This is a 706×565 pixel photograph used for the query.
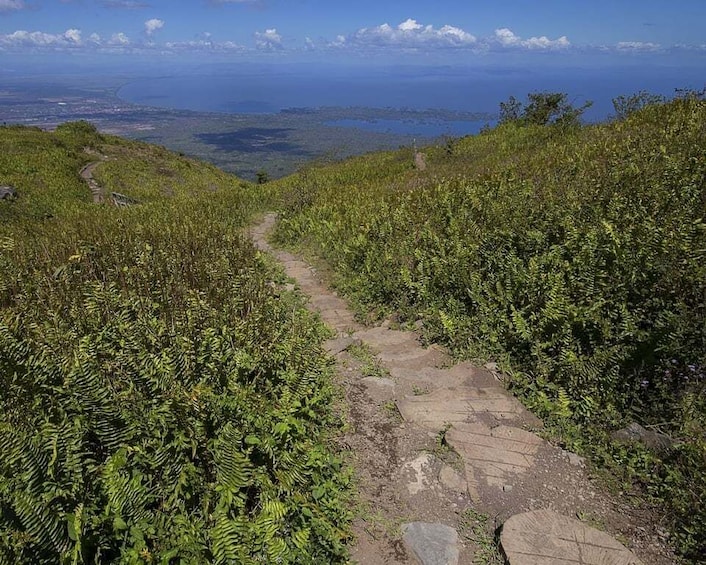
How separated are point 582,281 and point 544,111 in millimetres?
19879

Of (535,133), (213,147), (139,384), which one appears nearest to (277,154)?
(213,147)

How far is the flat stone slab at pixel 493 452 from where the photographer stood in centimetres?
372

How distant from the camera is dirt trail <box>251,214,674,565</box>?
3.11 meters

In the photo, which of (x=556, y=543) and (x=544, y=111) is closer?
(x=556, y=543)

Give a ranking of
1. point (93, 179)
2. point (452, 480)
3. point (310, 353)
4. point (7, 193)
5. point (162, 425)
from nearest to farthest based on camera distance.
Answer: point (162, 425)
point (452, 480)
point (310, 353)
point (7, 193)
point (93, 179)

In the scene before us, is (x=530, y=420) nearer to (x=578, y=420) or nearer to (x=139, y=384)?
(x=578, y=420)

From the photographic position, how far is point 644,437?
379cm

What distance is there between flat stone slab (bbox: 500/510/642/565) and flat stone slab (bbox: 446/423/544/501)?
15.9 inches

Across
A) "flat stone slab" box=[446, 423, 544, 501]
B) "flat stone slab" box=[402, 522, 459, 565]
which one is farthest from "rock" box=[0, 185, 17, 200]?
"flat stone slab" box=[402, 522, 459, 565]

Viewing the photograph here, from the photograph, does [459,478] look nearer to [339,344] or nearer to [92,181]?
[339,344]

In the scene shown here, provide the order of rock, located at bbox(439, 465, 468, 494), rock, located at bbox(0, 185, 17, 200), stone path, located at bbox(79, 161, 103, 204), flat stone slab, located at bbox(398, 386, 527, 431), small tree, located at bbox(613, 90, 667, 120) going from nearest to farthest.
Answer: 1. rock, located at bbox(439, 465, 468, 494)
2. flat stone slab, located at bbox(398, 386, 527, 431)
3. small tree, located at bbox(613, 90, 667, 120)
4. rock, located at bbox(0, 185, 17, 200)
5. stone path, located at bbox(79, 161, 103, 204)

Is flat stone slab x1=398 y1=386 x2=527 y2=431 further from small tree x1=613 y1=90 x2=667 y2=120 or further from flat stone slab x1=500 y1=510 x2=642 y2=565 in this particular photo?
small tree x1=613 y1=90 x2=667 y2=120

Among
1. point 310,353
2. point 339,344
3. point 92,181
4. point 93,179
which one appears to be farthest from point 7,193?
point 310,353

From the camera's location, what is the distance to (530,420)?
Answer: 4.38 m
